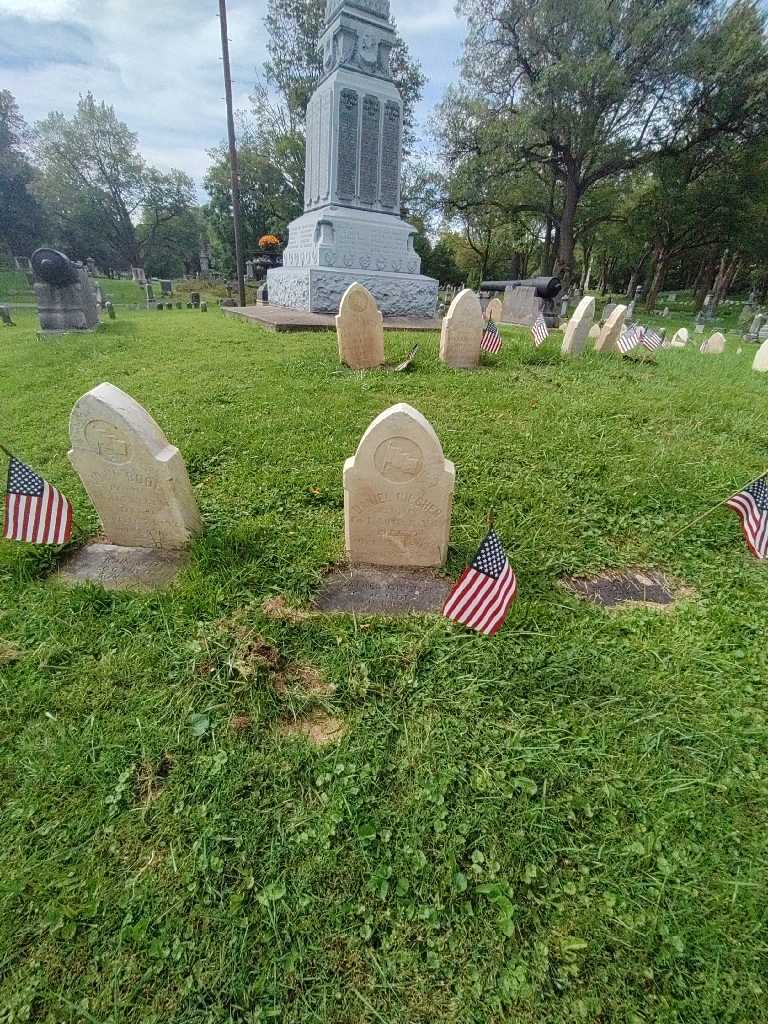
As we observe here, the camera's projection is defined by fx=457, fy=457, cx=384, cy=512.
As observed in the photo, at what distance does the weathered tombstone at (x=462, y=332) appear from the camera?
6.19 metres

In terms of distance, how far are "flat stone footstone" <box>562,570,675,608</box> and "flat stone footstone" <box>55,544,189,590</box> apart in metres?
2.32

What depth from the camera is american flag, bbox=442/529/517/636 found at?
6.81ft

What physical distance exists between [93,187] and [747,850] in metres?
56.6

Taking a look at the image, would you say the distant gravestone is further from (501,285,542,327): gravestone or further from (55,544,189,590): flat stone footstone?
(501,285,542,327): gravestone

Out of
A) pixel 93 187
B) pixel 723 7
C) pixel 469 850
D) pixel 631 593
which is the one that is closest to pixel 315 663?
pixel 469 850

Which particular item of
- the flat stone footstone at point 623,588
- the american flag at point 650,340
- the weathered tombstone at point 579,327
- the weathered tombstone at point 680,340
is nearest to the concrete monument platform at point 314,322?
the weathered tombstone at point 579,327

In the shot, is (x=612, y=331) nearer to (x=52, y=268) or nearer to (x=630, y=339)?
(x=630, y=339)

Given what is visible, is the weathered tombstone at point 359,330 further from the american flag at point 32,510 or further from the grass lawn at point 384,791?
the american flag at point 32,510

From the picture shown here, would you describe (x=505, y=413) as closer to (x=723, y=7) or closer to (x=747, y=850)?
(x=747, y=850)

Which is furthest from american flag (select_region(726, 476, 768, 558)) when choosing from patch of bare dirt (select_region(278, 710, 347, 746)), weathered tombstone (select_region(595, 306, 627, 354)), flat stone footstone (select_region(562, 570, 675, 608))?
weathered tombstone (select_region(595, 306, 627, 354))

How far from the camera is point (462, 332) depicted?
6340 millimetres

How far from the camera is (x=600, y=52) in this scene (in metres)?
17.0

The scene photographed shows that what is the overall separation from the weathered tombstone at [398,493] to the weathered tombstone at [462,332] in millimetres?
4428

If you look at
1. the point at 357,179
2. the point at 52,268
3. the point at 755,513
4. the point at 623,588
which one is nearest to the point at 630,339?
the point at 755,513
